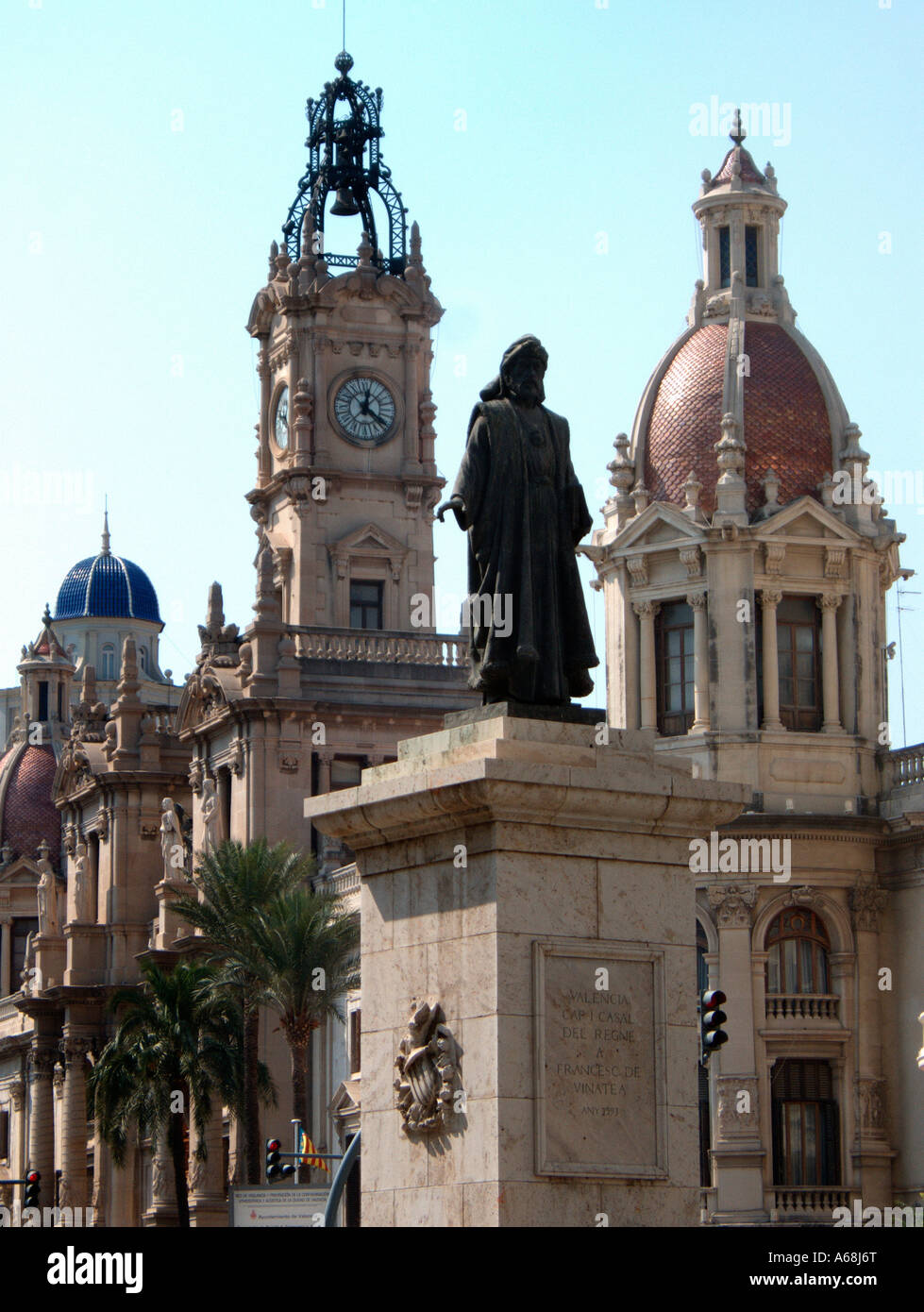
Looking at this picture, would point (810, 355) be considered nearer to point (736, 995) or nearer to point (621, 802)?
point (736, 995)

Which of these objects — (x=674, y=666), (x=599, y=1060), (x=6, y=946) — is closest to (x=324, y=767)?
(x=674, y=666)

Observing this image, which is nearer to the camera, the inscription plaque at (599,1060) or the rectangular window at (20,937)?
the inscription plaque at (599,1060)

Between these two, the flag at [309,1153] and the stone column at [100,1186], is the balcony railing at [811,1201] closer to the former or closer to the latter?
the flag at [309,1153]

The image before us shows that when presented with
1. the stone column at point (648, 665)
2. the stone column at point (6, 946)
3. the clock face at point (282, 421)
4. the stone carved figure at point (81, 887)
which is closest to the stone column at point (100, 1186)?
the stone carved figure at point (81, 887)

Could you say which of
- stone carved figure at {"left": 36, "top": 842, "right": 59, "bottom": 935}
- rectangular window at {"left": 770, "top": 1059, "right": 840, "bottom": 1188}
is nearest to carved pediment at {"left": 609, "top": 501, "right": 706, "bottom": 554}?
rectangular window at {"left": 770, "top": 1059, "right": 840, "bottom": 1188}

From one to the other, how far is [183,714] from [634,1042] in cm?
5629

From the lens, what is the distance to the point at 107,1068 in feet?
180

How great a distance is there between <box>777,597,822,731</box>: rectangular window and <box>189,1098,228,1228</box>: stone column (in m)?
19.3

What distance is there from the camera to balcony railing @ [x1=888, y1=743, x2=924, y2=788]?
171 ft

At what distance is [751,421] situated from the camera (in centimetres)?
5347

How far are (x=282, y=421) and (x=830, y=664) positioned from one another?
23.6m

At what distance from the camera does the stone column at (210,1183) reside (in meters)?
63.7

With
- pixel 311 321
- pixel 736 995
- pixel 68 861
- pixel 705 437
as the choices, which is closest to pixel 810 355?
pixel 705 437

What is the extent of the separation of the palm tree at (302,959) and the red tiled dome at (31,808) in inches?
2276
